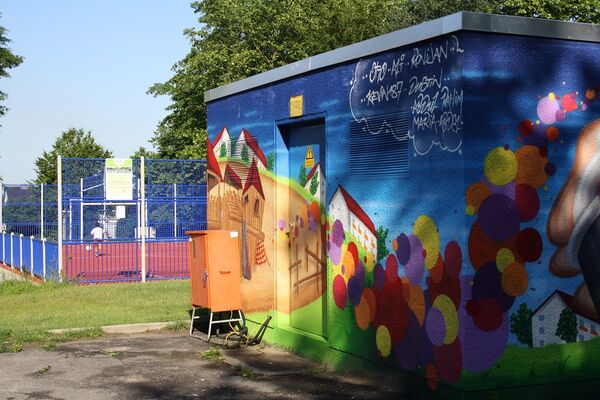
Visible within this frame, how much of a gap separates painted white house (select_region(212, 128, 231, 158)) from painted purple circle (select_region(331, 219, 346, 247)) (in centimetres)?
336

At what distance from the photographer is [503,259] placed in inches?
286

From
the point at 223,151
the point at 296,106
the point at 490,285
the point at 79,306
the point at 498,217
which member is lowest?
the point at 79,306

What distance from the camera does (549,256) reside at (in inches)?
295

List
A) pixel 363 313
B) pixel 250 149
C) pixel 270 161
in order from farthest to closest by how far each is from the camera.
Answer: pixel 250 149 → pixel 270 161 → pixel 363 313

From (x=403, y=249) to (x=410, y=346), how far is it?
0.89 meters

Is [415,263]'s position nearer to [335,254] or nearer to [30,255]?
[335,254]

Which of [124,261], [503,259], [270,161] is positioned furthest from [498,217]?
[124,261]

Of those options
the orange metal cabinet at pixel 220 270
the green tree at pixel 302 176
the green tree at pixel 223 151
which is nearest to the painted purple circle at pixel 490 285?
the green tree at pixel 302 176

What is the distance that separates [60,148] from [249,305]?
63.7 meters

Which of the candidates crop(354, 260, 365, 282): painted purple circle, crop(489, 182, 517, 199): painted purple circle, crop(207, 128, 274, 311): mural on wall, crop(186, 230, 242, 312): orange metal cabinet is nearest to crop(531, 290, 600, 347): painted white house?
crop(489, 182, 517, 199): painted purple circle

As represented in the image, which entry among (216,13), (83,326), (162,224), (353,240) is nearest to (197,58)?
(216,13)

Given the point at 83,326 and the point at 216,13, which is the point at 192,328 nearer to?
the point at 83,326

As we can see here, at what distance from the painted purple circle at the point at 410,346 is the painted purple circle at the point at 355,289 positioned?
849mm

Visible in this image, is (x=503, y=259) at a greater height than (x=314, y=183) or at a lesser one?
lesser
